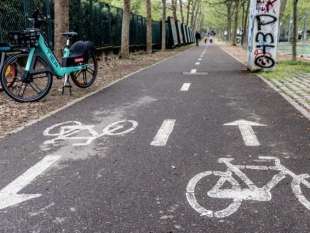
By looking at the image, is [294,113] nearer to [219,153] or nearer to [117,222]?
[219,153]

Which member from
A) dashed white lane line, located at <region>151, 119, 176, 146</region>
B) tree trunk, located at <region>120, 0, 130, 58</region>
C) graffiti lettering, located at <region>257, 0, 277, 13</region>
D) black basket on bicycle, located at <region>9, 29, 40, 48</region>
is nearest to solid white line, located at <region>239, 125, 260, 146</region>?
dashed white lane line, located at <region>151, 119, 176, 146</region>

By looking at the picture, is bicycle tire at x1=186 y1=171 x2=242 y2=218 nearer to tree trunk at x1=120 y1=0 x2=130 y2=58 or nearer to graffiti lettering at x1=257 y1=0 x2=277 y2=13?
graffiti lettering at x1=257 y1=0 x2=277 y2=13

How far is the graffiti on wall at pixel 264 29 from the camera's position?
1518 cm

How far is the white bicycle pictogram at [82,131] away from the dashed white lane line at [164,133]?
0.48 m

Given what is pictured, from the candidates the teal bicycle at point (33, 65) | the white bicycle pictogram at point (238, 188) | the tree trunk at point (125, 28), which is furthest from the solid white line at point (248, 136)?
the tree trunk at point (125, 28)

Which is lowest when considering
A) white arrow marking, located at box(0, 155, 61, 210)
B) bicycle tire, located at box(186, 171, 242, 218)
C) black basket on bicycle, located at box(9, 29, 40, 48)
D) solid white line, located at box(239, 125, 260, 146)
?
white arrow marking, located at box(0, 155, 61, 210)

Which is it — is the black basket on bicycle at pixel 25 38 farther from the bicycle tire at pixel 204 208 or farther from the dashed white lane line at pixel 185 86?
the bicycle tire at pixel 204 208

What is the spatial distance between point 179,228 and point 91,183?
1.32 m

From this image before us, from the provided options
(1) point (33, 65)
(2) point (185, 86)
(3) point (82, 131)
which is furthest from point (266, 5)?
(3) point (82, 131)

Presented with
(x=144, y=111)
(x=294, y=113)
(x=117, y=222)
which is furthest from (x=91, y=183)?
(x=294, y=113)

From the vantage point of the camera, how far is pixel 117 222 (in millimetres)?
3424

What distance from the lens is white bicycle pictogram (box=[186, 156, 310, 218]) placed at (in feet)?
12.1

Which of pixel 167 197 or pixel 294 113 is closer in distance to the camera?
pixel 167 197

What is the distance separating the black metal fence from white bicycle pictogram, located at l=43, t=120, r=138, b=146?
7546 millimetres
